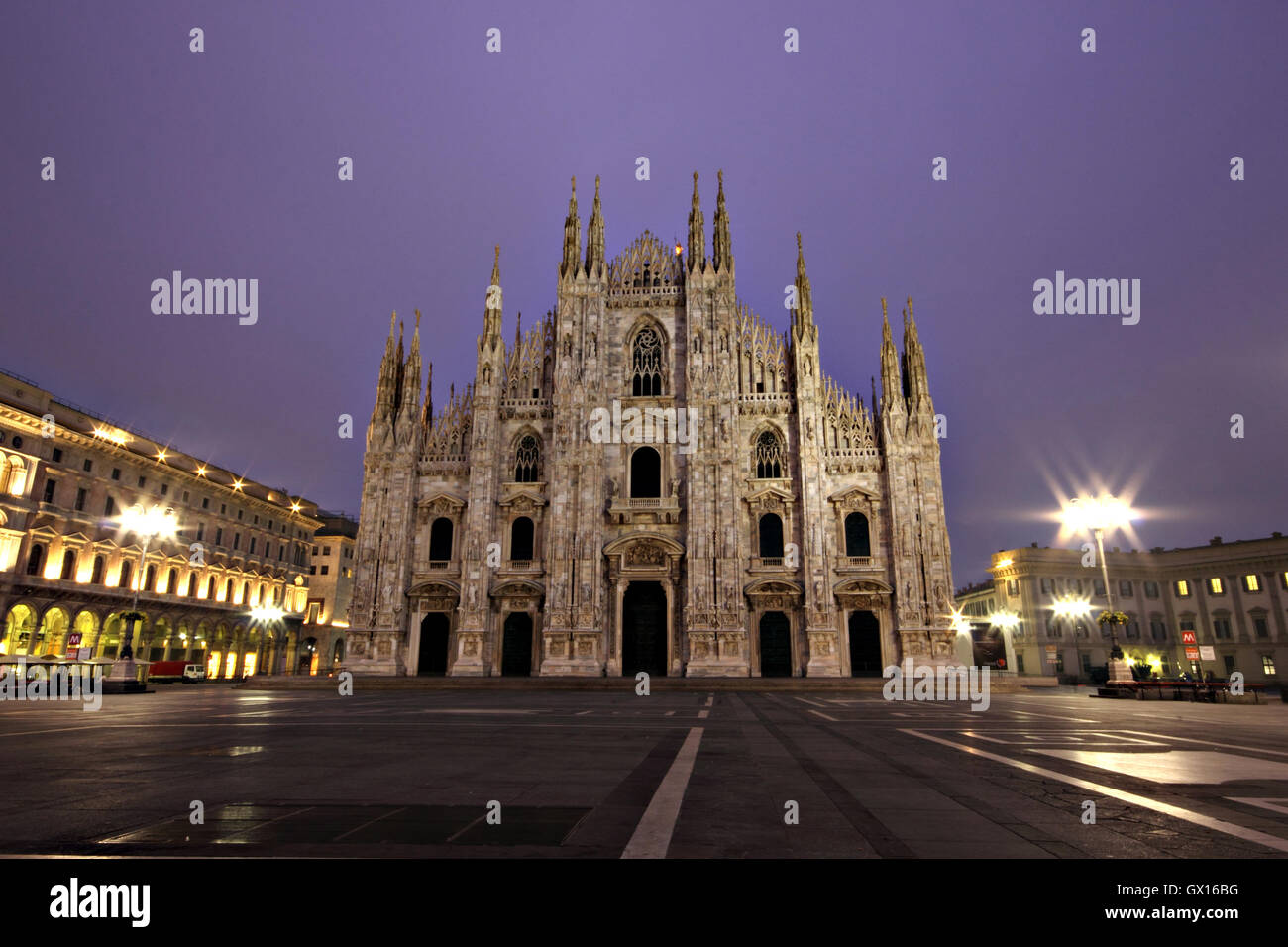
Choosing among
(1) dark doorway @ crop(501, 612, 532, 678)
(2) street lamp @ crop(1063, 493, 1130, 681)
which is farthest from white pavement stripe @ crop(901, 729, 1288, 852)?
(1) dark doorway @ crop(501, 612, 532, 678)

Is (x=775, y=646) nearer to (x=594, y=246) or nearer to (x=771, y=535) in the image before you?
(x=771, y=535)

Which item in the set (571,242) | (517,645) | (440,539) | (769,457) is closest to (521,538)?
(440,539)

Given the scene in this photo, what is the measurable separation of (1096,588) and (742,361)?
157 ft

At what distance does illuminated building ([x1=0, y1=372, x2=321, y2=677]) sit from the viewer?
37.3m

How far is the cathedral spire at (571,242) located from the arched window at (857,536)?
20404 millimetres

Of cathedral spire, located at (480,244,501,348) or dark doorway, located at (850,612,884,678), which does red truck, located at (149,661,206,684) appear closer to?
cathedral spire, located at (480,244,501,348)

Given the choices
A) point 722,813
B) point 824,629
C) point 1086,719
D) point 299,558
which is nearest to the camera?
point 722,813

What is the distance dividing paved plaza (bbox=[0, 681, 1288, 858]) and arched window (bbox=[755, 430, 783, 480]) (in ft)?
82.0

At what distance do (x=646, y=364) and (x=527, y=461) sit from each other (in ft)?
27.8

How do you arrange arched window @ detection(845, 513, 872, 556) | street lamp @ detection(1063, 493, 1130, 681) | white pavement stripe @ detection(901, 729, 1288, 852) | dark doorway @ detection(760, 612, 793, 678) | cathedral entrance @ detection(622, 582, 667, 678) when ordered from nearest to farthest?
1. white pavement stripe @ detection(901, 729, 1288, 852)
2. street lamp @ detection(1063, 493, 1130, 681)
3. dark doorway @ detection(760, 612, 793, 678)
4. cathedral entrance @ detection(622, 582, 667, 678)
5. arched window @ detection(845, 513, 872, 556)

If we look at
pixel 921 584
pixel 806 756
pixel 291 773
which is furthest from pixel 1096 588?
pixel 291 773

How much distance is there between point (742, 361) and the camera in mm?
38000

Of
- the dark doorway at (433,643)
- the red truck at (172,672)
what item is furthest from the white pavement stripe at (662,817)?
the red truck at (172,672)
